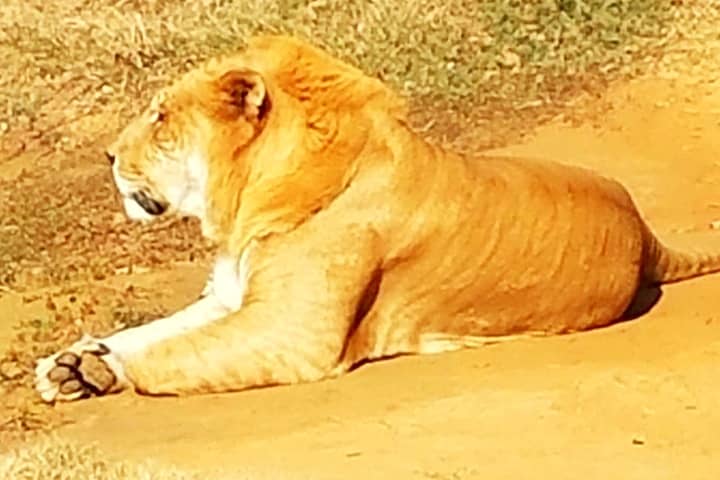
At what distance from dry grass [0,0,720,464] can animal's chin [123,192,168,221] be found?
9.82 ft

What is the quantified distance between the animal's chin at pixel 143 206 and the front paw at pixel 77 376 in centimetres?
73

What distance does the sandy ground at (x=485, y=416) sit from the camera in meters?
5.32

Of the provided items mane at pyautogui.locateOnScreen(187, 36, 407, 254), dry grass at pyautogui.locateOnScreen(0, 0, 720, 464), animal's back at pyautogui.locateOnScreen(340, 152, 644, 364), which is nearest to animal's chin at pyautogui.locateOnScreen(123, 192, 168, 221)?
mane at pyautogui.locateOnScreen(187, 36, 407, 254)

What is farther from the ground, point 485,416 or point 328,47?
point 485,416

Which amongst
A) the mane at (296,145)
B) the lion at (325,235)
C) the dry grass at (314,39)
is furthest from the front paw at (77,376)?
the dry grass at (314,39)

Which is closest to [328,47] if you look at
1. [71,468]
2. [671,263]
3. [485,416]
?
[671,263]

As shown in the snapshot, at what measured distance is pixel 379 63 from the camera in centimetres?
1238

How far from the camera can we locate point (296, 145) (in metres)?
6.72

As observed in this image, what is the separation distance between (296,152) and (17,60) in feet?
20.7

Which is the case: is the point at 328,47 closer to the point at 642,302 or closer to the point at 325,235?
the point at 642,302

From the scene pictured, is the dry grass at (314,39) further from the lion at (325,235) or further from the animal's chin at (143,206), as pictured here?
the lion at (325,235)

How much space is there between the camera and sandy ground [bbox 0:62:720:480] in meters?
5.32

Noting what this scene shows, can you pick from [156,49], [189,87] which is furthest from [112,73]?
[189,87]

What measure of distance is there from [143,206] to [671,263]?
6.26 ft
